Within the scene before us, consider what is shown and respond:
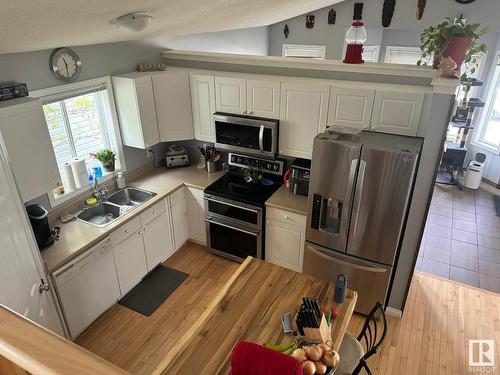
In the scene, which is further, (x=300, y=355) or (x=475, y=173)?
(x=475, y=173)

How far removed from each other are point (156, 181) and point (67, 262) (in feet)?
4.84

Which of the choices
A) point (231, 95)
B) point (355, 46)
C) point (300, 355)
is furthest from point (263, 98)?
point (300, 355)

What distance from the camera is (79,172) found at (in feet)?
11.3

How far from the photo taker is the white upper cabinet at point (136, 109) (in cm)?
361

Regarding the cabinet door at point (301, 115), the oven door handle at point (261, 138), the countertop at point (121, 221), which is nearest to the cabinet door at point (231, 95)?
the oven door handle at point (261, 138)

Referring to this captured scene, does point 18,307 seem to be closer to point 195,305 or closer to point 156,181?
point 195,305

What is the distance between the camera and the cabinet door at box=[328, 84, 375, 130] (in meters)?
3.16

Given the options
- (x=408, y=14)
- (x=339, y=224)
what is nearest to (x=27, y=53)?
(x=339, y=224)

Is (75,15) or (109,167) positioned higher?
(75,15)

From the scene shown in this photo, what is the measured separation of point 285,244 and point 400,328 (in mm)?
1342

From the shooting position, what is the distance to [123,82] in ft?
11.8

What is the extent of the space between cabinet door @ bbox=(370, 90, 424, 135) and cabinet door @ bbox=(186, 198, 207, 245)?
2.10 metres

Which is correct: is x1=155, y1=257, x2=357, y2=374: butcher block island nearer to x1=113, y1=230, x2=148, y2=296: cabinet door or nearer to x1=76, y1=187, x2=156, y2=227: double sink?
x1=113, y1=230, x2=148, y2=296: cabinet door

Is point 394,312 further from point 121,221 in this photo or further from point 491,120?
point 491,120
